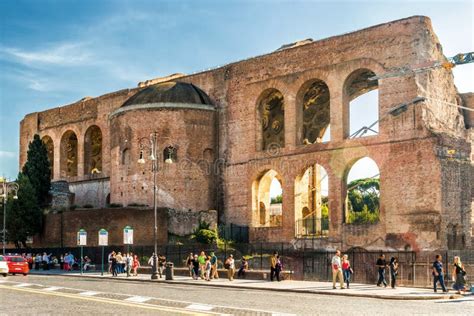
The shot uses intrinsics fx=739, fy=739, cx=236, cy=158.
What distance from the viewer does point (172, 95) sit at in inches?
2035

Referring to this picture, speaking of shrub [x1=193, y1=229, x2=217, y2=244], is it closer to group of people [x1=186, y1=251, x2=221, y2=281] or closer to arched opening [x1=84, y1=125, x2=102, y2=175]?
group of people [x1=186, y1=251, x2=221, y2=281]

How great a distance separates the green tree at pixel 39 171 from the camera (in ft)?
187

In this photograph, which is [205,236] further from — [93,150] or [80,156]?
[93,150]

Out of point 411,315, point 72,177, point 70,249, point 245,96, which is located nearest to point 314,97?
point 245,96

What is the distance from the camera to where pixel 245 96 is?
50.1m

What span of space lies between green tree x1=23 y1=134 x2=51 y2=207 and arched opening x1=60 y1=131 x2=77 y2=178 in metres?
7.14

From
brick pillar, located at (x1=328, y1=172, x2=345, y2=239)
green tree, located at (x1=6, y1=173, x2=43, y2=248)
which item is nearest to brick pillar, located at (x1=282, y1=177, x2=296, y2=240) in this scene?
brick pillar, located at (x1=328, y1=172, x2=345, y2=239)

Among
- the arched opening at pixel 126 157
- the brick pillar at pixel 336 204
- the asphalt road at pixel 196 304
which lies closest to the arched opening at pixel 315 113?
the brick pillar at pixel 336 204

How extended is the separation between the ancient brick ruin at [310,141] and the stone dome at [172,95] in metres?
0.12

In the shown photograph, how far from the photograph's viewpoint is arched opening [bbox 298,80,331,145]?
50750mm

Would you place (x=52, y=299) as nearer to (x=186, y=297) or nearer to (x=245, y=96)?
(x=186, y=297)

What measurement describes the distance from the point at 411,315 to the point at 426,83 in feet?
85.1

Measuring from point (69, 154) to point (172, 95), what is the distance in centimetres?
2050

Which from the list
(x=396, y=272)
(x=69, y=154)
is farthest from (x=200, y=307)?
(x=69, y=154)
